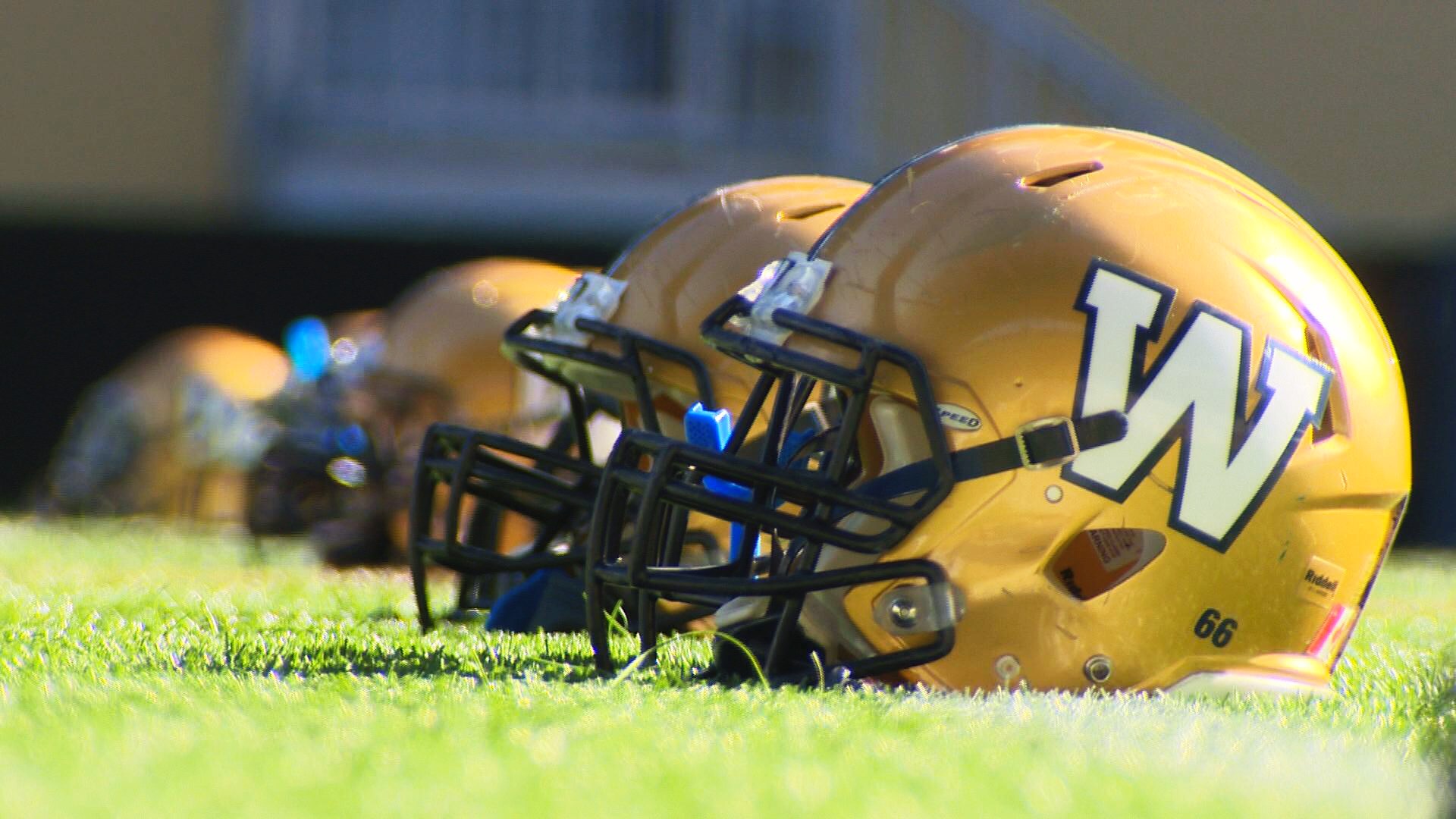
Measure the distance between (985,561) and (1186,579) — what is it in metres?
0.23

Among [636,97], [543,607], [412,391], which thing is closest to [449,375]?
[412,391]

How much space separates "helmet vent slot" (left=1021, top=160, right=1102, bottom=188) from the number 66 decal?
53cm

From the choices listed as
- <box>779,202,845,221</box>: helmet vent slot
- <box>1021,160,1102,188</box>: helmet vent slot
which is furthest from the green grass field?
<box>779,202,845,221</box>: helmet vent slot

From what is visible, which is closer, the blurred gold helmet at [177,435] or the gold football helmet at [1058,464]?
the gold football helmet at [1058,464]

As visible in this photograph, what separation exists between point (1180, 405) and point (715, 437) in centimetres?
65

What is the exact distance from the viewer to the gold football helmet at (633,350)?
2.63m

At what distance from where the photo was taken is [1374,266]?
747 centimetres

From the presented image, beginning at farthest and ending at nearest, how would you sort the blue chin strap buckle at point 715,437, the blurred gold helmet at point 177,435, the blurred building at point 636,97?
the blurred building at point 636,97 < the blurred gold helmet at point 177,435 < the blue chin strap buckle at point 715,437

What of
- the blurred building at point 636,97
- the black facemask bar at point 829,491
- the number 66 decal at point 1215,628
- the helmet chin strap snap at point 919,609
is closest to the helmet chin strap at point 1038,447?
the black facemask bar at point 829,491

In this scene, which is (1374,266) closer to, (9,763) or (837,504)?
(837,504)

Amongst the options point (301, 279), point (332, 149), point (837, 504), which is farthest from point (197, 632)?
point (332, 149)

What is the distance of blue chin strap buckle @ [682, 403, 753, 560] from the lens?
7.88ft

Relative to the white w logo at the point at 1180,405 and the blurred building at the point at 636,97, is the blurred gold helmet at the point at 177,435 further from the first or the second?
the white w logo at the point at 1180,405

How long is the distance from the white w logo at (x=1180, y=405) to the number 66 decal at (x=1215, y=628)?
0.26 feet
